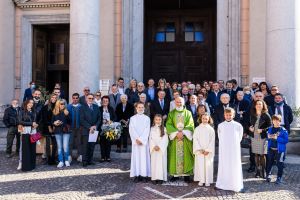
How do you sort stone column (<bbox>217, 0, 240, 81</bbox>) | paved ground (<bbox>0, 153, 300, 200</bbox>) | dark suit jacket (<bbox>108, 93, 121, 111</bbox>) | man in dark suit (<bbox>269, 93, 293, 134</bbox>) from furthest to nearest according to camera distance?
stone column (<bbox>217, 0, 240, 81</bbox>)
dark suit jacket (<bbox>108, 93, 121, 111</bbox>)
man in dark suit (<bbox>269, 93, 293, 134</bbox>)
paved ground (<bbox>0, 153, 300, 200</bbox>)

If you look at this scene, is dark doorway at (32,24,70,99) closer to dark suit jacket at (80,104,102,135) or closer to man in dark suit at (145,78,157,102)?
man in dark suit at (145,78,157,102)

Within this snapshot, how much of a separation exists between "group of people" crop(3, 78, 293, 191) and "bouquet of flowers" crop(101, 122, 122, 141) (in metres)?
0.28

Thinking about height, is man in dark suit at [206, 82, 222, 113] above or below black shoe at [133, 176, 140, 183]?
above

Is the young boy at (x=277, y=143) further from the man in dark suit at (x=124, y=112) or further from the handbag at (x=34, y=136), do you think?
the handbag at (x=34, y=136)

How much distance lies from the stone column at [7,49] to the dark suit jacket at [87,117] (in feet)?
21.6

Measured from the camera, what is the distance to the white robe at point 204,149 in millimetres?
7965

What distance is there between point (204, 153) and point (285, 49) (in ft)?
15.5

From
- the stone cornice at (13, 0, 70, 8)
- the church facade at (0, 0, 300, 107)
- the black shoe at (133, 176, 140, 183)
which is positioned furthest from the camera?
the stone cornice at (13, 0, 70, 8)

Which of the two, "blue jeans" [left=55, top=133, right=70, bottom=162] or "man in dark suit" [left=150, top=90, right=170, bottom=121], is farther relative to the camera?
"man in dark suit" [left=150, top=90, right=170, bottom=121]

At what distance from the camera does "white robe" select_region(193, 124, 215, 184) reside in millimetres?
7965

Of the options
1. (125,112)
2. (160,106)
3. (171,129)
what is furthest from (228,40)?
(171,129)

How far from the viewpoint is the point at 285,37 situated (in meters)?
11.1

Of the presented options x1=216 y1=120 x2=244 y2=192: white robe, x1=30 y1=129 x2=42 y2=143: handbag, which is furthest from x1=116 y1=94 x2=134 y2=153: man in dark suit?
x1=216 y1=120 x2=244 y2=192: white robe

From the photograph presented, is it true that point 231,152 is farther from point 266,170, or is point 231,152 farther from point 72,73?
point 72,73
